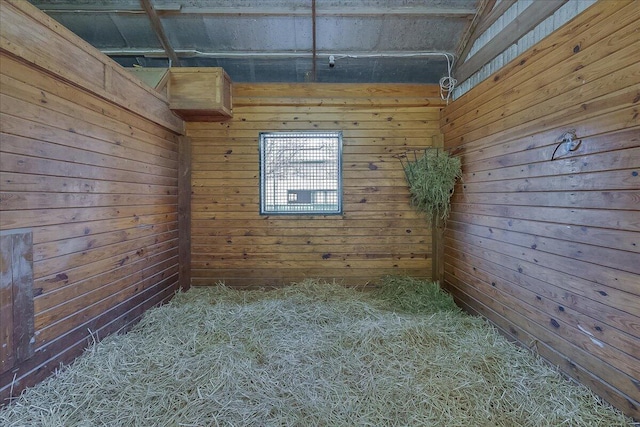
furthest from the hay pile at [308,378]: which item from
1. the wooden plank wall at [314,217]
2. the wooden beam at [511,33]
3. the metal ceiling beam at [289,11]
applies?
the metal ceiling beam at [289,11]

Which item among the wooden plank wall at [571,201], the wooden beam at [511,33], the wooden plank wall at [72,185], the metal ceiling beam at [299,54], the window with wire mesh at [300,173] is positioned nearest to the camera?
the wooden plank wall at [571,201]

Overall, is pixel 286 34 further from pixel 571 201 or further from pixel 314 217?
pixel 571 201

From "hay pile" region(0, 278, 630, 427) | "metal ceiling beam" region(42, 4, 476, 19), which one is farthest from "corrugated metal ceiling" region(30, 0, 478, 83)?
"hay pile" region(0, 278, 630, 427)

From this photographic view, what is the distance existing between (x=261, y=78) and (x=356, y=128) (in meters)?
1.35

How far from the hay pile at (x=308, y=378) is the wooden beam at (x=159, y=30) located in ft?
8.77

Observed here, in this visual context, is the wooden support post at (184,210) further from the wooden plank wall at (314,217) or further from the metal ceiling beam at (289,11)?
the metal ceiling beam at (289,11)

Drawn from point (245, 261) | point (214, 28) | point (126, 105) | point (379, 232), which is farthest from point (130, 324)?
point (214, 28)

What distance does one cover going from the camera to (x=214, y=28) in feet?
9.40

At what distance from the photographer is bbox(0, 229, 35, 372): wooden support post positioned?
1486 millimetres

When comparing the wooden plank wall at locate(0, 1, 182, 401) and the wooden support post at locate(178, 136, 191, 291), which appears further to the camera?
the wooden support post at locate(178, 136, 191, 291)

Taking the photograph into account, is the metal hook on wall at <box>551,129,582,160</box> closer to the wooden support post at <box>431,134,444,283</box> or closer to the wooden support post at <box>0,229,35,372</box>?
the wooden support post at <box>431,134,444,283</box>

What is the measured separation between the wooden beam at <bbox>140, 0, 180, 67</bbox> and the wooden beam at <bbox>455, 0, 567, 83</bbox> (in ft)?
10.2

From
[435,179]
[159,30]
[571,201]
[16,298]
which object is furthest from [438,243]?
[159,30]

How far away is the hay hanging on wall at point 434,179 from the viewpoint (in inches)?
115
